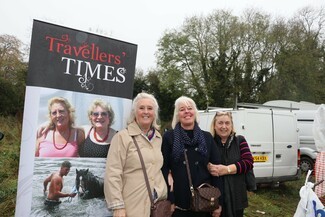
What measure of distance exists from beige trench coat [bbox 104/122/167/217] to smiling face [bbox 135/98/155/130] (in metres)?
0.08

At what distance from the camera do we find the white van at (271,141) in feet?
24.8

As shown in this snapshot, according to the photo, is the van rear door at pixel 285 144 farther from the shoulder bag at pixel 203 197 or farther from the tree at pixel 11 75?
the tree at pixel 11 75

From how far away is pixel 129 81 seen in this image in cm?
320

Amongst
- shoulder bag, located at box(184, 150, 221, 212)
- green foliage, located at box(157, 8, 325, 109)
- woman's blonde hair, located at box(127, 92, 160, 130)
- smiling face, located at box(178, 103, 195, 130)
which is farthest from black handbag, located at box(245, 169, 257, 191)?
green foliage, located at box(157, 8, 325, 109)

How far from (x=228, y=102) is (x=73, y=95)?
28.0 metres

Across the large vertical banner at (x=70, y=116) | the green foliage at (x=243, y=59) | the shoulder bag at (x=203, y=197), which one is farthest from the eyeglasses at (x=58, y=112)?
the green foliage at (x=243, y=59)

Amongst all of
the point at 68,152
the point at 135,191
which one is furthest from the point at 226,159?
the point at 68,152

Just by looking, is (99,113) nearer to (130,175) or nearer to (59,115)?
(59,115)

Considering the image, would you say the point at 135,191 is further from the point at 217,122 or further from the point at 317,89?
the point at 317,89

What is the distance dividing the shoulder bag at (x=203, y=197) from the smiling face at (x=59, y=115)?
112 centimetres

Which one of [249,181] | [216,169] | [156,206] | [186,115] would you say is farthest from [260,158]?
[156,206]

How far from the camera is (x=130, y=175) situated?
267 centimetres

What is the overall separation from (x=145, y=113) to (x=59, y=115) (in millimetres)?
724

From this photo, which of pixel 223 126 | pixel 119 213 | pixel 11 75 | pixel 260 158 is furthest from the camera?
pixel 11 75
